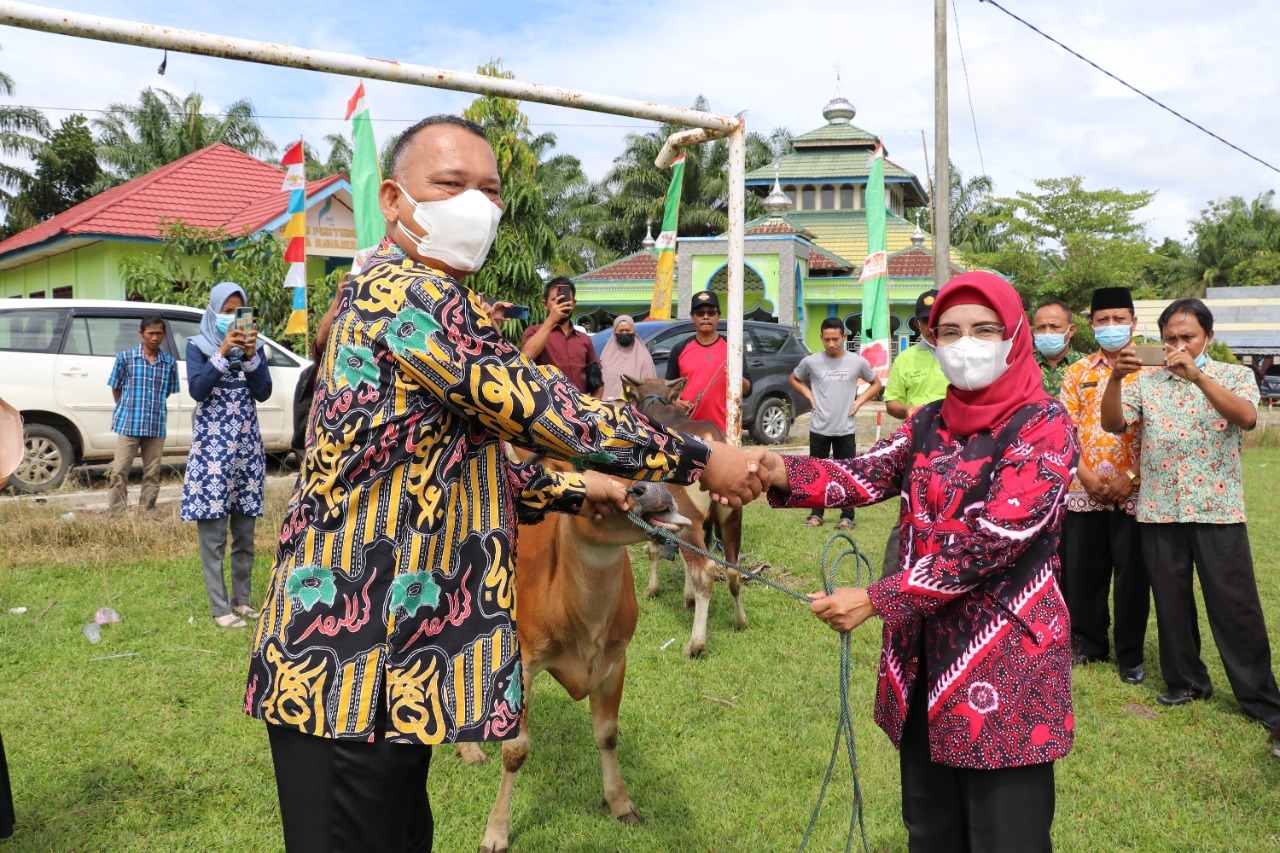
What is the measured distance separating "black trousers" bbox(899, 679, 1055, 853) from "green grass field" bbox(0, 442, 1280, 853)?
122 cm

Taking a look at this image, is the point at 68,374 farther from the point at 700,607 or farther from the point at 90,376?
the point at 700,607

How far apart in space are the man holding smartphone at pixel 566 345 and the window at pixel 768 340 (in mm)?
7193

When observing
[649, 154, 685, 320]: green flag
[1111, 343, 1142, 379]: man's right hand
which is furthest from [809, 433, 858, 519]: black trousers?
[1111, 343, 1142, 379]: man's right hand

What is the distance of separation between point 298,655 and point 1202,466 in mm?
4674

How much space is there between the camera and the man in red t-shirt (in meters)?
7.52

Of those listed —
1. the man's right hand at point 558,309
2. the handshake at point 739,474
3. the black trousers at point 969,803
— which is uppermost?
the man's right hand at point 558,309

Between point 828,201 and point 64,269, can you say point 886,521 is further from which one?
point 828,201

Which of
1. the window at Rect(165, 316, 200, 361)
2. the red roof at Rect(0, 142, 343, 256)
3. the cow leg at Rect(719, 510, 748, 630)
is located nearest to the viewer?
the cow leg at Rect(719, 510, 748, 630)

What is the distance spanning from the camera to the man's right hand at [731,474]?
2473 mm

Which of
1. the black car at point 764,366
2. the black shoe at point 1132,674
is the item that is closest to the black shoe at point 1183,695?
the black shoe at point 1132,674

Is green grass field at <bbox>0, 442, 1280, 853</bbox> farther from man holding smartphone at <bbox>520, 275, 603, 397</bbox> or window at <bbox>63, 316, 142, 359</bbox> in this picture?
window at <bbox>63, 316, 142, 359</bbox>

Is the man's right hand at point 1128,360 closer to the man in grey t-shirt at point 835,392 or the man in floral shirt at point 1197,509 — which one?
the man in floral shirt at point 1197,509

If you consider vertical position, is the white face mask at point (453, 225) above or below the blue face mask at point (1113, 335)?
above

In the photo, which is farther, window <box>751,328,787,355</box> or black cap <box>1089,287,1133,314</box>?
window <box>751,328,787,355</box>
